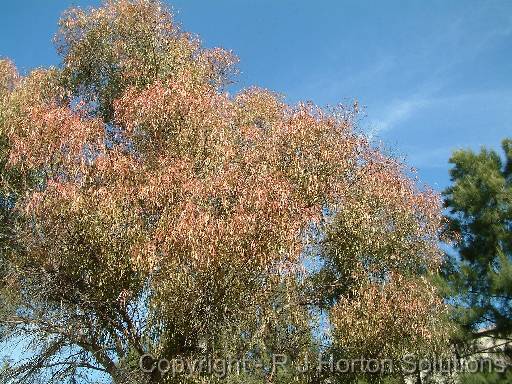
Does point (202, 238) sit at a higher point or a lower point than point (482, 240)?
lower

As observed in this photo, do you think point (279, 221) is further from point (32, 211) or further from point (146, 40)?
point (146, 40)

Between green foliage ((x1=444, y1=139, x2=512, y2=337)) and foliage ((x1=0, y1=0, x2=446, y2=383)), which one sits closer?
foliage ((x1=0, y1=0, x2=446, y2=383))

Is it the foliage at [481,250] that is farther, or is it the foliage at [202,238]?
the foliage at [481,250]

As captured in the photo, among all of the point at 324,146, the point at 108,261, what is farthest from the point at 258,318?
the point at 324,146

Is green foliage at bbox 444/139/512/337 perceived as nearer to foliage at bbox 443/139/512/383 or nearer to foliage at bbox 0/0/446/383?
foliage at bbox 443/139/512/383

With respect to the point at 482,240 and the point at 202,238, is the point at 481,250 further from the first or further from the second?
the point at 202,238

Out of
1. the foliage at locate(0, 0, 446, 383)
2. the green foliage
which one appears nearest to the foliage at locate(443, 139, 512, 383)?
the green foliage

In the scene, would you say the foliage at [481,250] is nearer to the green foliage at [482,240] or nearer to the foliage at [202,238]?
the green foliage at [482,240]

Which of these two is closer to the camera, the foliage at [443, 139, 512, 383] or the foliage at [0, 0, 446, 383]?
the foliage at [0, 0, 446, 383]

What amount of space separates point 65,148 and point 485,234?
8.07 meters

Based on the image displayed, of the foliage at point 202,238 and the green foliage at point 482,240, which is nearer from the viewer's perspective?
the foliage at point 202,238

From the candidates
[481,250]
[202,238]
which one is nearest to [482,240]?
[481,250]

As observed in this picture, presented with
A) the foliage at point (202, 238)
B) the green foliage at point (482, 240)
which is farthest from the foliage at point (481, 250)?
the foliage at point (202, 238)

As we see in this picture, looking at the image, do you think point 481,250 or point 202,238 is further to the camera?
point 481,250
